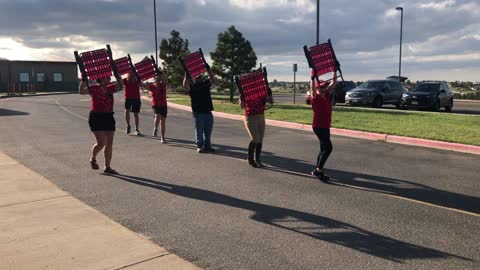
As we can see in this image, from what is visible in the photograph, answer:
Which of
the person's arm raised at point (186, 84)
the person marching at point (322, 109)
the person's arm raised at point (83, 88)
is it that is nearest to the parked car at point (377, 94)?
the person's arm raised at point (186, 84)

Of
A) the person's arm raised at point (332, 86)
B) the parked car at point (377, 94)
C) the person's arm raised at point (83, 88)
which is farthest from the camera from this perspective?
the parked car at point (377, 94)

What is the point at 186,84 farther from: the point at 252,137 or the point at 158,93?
the point at 252,137

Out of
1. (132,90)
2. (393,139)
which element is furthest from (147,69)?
(393,139)

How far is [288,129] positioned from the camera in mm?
14148

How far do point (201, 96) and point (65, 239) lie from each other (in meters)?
5.51

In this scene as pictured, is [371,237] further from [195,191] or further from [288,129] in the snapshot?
[288,129]

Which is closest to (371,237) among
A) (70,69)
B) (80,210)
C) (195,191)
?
(195,191)

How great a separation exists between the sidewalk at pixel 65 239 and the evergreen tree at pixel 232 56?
20.0 metres

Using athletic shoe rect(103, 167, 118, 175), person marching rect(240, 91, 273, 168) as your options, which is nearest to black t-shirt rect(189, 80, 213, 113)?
person marching rect(240, 91, 273, 168)

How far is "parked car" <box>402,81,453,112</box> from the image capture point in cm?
2172

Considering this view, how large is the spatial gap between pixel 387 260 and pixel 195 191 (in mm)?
3075

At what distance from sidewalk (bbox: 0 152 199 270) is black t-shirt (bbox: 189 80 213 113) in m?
4.09

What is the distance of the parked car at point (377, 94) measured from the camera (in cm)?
2294

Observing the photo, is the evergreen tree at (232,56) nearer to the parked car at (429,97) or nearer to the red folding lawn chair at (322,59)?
the parked car at (429,97)
